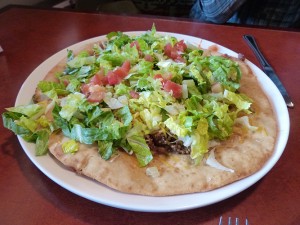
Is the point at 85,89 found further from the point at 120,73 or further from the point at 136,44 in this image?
the point at 136,44

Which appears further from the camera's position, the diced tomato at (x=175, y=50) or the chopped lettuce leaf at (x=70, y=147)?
the diced tomato at (x=175, y=50)

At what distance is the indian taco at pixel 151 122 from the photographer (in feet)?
3.59

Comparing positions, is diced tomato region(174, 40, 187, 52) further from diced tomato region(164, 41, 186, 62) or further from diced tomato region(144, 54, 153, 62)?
diced tomato region(144, 54, 153, 62)

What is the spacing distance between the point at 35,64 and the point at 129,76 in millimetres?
724

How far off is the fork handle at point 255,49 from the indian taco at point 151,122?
13.2 inches

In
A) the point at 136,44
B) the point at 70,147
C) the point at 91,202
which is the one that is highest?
the point at 136,44

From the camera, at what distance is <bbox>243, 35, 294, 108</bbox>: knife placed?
1.58 m

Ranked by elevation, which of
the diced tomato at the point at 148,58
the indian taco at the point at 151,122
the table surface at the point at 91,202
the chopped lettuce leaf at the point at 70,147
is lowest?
the table surface at the point at 91,202

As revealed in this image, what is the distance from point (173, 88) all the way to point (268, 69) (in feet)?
2.49

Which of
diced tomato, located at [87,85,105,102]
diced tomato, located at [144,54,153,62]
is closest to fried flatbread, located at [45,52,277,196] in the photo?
diced tomato, located at [87,85,105,102]

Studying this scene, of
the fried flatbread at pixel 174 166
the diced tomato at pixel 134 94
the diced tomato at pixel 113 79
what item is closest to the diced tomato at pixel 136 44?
the diced tomato at pixel 113 79

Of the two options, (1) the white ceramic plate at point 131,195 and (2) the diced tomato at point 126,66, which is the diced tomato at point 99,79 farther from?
(1) the white ceramic plate at point 131,195

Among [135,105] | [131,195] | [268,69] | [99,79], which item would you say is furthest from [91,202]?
[268,69]

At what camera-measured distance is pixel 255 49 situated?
2.00m
